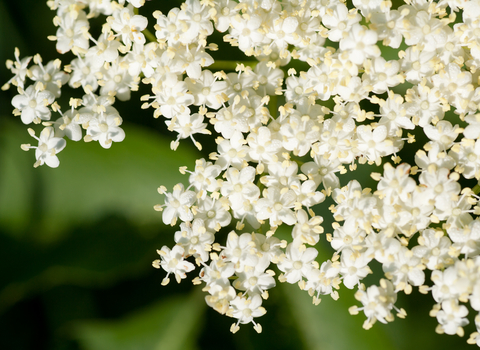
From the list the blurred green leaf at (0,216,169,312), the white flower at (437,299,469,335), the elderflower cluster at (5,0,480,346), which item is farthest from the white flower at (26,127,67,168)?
the white flower at (437,299,469,335)

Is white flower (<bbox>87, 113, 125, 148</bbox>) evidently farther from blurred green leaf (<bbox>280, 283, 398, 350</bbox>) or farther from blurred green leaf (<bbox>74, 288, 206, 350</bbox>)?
blurred green leaf (<bbox>280, 283, 398, 350</bbox>)

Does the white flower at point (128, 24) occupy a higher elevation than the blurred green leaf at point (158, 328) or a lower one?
higher

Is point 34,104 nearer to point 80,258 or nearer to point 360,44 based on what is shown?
point 80,258

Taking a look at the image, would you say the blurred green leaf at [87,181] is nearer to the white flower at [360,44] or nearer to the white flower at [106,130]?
the white flower at [106,130]

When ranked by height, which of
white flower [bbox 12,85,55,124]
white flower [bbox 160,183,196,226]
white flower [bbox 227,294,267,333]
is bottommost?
white flower [bbox 227,294,267,333]

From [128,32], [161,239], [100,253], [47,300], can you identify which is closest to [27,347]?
[47,300]

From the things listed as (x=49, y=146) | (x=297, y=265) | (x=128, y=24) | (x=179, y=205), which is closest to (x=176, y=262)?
(x=179, y=205)

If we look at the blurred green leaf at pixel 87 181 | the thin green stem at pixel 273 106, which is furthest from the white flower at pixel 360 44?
the blurred green leaf at pixel 87 181
